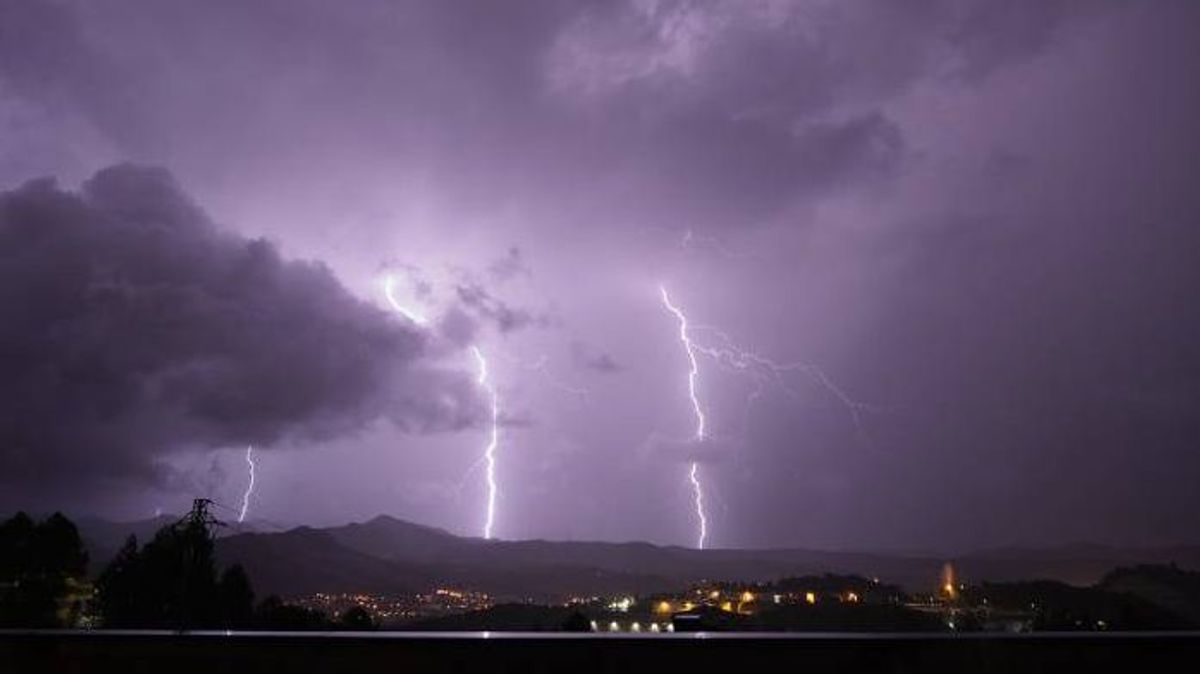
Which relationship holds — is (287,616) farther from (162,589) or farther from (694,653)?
(694,653)

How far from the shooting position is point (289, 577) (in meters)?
199

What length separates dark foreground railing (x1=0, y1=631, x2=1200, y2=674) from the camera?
390cm

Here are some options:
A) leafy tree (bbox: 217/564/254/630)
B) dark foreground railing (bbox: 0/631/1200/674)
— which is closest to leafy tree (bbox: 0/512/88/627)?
leafy tree (bbox: 217/564/254/630)

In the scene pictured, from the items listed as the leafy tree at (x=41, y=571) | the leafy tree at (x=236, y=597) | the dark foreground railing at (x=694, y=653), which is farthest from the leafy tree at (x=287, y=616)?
the dark foreground railing at (x=694, y=653)

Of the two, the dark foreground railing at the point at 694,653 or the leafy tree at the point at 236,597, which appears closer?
the dark foreground railing at the point at 694,653

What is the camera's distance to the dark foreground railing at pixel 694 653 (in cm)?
390

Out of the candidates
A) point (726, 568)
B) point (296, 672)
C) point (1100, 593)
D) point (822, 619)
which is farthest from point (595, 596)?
point (296, 672)

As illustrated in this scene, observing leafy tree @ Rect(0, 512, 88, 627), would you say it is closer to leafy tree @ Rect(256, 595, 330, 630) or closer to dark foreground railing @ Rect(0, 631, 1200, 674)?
leafy tree @ Rect(256, 595, 330, 630)

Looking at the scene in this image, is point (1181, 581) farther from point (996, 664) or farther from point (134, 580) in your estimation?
point (996, 664)

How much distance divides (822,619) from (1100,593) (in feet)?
159

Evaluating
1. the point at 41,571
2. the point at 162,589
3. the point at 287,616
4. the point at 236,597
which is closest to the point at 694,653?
the point at 287,616

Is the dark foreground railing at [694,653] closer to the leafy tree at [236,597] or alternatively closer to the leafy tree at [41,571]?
the leafy tree at [41,571]

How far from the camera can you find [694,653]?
13.0ft

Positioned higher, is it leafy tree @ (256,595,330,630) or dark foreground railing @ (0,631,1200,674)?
dark foreground railing @ (0,631,1200,674)
